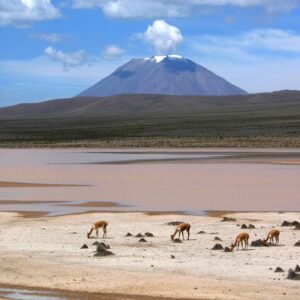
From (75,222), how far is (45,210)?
3.68 m

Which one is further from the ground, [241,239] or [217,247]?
[241,239]

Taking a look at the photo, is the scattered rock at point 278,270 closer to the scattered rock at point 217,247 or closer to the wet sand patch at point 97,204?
the scattered rock at point 217,247

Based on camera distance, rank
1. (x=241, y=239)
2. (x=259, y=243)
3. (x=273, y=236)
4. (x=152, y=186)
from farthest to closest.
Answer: (x=152, y=186) < (x=273, y=236) < (x=259, y=243) < (x=241, y=239)

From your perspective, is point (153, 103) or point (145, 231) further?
point (153, 103)

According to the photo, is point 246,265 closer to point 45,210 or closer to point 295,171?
point 45,210

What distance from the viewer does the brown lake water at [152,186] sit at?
2453 cm

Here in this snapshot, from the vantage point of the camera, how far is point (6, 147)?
73.9 m

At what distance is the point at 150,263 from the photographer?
43.7ft

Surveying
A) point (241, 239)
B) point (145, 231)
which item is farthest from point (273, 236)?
point (145, 231)

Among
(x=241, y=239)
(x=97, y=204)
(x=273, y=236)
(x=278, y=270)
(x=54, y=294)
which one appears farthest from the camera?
(x=97, y=204)

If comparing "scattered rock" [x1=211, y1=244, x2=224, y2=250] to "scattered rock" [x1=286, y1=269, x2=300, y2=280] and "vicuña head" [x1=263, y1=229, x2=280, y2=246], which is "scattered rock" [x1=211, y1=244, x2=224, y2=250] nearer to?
"vicuña head" [x1=263, y1=229, x2=280, y2=246]

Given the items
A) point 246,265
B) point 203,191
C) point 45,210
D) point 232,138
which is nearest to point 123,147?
point 232,138

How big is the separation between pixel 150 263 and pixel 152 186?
57.5ft

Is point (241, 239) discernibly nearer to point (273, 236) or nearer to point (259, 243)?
point (259, 243)
